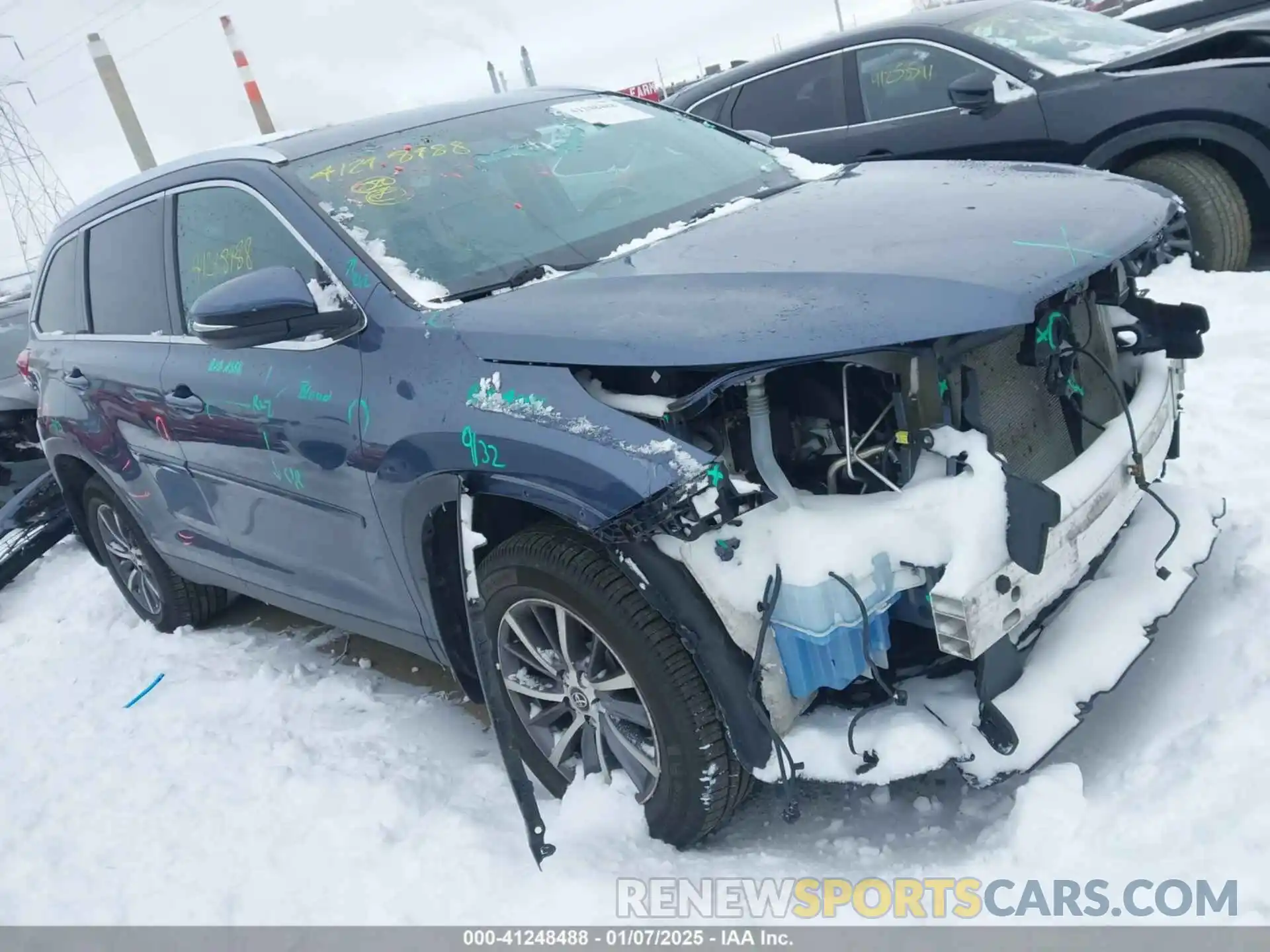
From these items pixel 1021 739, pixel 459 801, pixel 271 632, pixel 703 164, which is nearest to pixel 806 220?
pixel 703 164

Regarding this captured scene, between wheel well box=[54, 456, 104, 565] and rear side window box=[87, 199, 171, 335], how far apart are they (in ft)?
2.94

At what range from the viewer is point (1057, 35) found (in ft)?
18.5

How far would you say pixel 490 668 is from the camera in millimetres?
2486

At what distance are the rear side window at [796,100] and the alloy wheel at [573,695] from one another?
14.8 feet

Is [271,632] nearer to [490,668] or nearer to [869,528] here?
[490,668]

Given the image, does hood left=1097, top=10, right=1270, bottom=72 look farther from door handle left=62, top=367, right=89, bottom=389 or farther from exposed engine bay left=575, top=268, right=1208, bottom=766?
door handle left=62, top=367, right=89, bottom=389

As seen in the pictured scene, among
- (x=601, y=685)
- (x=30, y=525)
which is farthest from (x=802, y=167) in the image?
(x=30, y=525)

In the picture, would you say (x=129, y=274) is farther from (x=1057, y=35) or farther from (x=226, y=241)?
(x=1057, y=35)

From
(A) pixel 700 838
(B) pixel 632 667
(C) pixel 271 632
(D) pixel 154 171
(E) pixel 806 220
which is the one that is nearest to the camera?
(B) pixel 632 667

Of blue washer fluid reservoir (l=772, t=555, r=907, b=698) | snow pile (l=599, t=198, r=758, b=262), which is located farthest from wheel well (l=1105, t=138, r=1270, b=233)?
blue washer fluid reservoir (l=772, t=555, r=907, b=698)

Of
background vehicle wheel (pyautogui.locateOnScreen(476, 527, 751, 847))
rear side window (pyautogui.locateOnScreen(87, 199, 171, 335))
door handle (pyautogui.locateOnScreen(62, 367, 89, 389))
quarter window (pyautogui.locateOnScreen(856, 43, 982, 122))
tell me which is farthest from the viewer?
quarter window (pyautogui.locateOnScreen(856, 43, 982, 122))

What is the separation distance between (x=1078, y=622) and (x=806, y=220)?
48.3 inches

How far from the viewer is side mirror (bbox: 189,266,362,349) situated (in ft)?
8.28

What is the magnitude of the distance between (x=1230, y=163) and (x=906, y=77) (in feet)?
5.82
